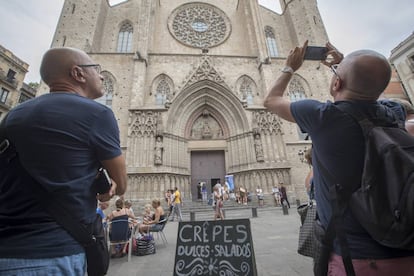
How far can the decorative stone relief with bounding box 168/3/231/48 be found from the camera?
18.2m

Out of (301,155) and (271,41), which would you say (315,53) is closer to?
(301,155)

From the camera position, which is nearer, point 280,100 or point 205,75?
point 280,100

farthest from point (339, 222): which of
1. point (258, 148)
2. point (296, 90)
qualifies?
point (296, 90)

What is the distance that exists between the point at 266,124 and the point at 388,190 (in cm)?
1311

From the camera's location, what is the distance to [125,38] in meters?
18.1

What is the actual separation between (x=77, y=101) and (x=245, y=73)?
16.0m

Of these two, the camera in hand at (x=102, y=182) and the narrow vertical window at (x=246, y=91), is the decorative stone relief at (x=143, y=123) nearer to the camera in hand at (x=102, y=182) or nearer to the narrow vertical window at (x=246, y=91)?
the narrow vertical window at (x=246, y=91)

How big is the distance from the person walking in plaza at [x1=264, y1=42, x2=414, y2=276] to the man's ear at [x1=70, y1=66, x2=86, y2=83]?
135 centimetres

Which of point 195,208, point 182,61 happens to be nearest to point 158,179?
point 195,208

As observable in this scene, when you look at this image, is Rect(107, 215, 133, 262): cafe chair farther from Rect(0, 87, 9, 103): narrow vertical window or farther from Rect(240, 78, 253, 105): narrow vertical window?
Rect(0, 87, 9, 103): narrow vertical window

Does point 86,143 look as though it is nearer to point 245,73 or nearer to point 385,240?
point 385,240

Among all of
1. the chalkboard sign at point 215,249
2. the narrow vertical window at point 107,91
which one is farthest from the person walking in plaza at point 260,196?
the narrow vertical window at point 107,91

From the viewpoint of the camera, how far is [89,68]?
1.24 meters

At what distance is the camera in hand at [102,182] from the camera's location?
40.6 inches
